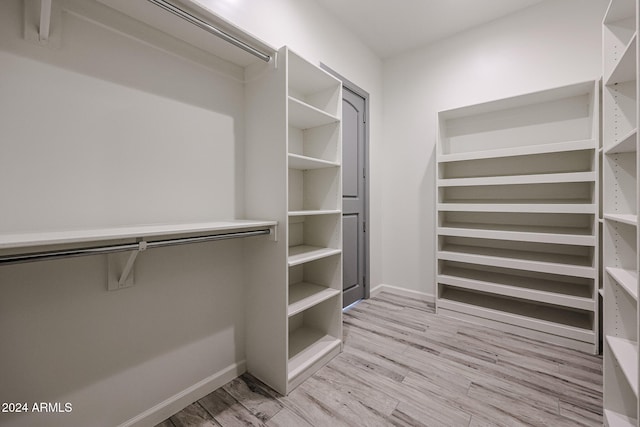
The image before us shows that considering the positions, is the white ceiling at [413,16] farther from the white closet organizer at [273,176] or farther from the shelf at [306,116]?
the shelf at [306,116]

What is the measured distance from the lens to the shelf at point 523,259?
2.05 metres

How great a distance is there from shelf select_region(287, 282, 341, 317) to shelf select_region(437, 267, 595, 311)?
1.30 m

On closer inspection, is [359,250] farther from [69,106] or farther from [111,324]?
[69,106]

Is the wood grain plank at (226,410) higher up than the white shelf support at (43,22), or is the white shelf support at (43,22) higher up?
the white shelf support at (43,22)

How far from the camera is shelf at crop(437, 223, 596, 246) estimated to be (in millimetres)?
2039

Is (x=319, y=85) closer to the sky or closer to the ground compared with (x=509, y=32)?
closer to the ground

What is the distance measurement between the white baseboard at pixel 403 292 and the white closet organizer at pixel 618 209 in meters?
1.68

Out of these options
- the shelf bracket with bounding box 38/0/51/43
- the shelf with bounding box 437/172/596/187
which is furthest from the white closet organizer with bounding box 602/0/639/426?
the shelf bracket with bounding box 38/0/51/43

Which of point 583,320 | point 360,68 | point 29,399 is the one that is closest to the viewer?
point 29,399

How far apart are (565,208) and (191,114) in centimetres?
276

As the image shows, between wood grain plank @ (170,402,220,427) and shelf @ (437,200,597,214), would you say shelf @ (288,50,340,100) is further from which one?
wood grain plank @ (170,402,220,427)

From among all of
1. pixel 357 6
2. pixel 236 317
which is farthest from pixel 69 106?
pixel 357 6

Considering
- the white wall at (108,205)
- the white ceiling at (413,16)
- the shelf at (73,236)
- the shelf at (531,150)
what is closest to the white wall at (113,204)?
the white wall at (108,205)

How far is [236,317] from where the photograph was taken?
1752 millimetres
